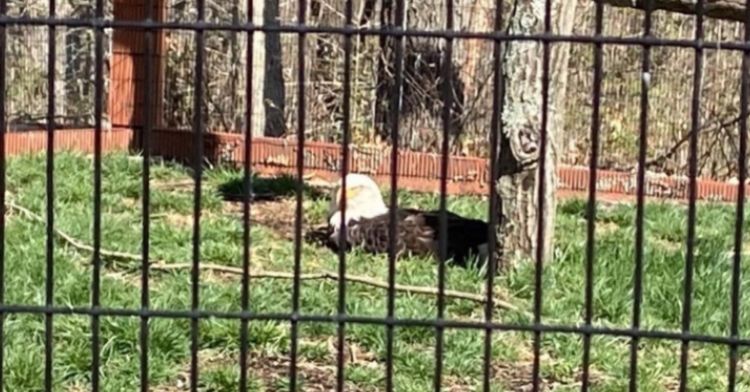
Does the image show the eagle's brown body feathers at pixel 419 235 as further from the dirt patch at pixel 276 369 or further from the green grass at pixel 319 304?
the dirt patch at pixel 276 369

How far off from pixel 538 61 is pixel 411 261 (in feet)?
3.61

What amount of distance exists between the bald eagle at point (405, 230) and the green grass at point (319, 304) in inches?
5.5

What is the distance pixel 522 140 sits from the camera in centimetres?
695

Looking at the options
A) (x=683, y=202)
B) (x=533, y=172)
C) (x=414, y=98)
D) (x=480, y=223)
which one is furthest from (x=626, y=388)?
(x=414, y=98)

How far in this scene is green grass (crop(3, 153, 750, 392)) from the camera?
18.2ft

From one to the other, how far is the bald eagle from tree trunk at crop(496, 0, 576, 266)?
0.25 metres

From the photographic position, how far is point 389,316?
12.8ft

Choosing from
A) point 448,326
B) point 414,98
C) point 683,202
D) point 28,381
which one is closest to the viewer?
point 448,326

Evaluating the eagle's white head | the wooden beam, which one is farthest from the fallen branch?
the wooden beam

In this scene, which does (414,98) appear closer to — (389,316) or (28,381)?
(28,381)

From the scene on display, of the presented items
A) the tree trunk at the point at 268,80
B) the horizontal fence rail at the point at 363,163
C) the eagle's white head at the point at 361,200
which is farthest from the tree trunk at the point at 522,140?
the tree trunk at the point at 268,80

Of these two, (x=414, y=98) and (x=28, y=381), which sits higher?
(x=414, y=98)

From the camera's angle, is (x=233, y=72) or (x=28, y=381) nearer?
(x=28, y=381)

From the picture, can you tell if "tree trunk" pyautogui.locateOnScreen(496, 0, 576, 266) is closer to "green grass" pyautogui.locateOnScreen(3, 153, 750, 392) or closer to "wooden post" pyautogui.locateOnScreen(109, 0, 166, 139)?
"green grass" pyautogui.locateOnScreen(3, 153, 750, 392)
